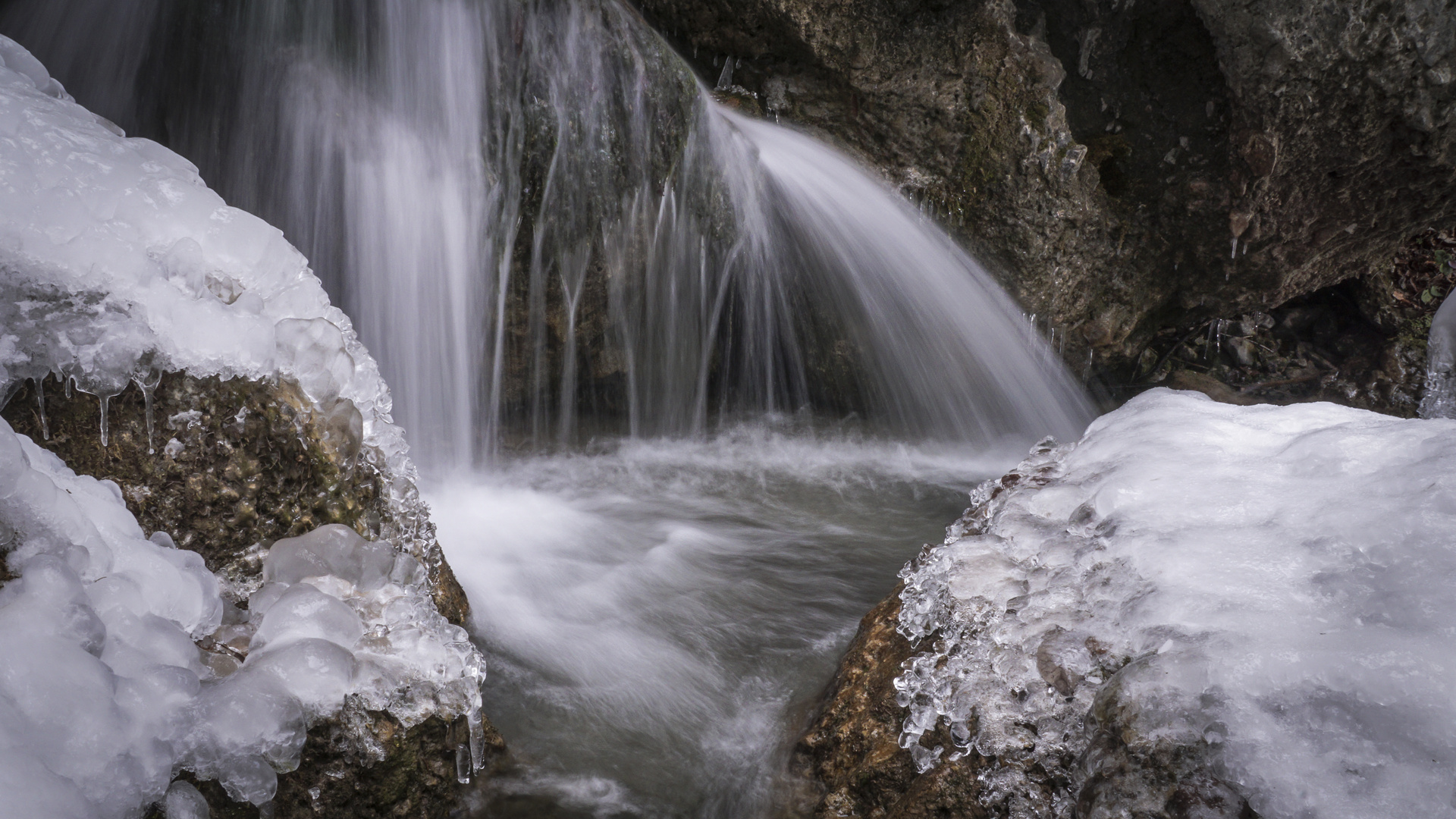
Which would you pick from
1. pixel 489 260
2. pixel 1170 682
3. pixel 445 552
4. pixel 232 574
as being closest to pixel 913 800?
pixel 1170 682

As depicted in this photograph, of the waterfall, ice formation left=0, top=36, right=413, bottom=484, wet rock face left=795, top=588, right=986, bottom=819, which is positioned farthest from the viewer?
the waterfall

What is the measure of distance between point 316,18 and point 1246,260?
518 cm

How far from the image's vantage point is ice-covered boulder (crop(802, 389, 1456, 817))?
1230mm

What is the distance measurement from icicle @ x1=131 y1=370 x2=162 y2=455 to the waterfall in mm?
2580

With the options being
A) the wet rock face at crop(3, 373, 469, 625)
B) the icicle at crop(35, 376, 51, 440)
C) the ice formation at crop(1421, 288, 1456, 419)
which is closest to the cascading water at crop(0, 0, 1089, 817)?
the wet rock face at crop(3, 373, 469, 625)

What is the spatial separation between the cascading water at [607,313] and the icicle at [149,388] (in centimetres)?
126

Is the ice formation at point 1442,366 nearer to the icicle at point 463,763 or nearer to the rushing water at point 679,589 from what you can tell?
the rushing water at point 679,589

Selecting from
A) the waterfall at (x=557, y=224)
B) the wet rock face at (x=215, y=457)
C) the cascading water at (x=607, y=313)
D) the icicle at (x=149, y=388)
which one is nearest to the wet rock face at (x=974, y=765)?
the cascading water at (x=607, y=313)

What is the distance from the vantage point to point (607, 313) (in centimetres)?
484

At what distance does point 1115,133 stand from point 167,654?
16.9ft

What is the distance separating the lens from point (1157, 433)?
2172 millimetres

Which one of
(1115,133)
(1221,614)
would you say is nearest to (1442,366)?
(1115,133)

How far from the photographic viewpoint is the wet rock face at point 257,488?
1.71 metres

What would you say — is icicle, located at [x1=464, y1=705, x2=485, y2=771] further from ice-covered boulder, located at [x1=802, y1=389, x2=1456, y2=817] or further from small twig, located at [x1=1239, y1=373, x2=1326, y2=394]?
small twig, located at [x1=1239, y1=373, x2=1326, y2=394]
